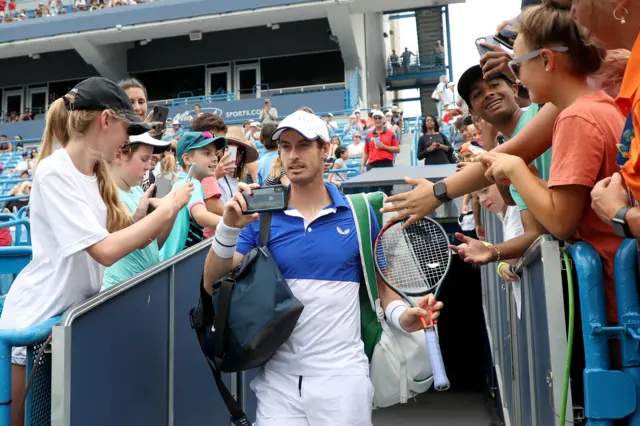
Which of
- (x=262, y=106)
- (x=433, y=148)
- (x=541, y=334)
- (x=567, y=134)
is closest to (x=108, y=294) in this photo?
(x=541, y=334)

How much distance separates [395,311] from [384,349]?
17cm

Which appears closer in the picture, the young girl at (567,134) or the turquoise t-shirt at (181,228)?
the young girl at (567,134)

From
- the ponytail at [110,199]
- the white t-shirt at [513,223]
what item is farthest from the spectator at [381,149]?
the ponytail at [110,199]

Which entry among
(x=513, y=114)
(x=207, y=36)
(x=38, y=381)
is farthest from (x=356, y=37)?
(x=38, y=381)

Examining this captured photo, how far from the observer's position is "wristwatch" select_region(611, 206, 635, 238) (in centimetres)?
149

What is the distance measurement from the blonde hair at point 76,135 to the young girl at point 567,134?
1.38 meters

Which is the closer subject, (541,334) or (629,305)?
(629,305)

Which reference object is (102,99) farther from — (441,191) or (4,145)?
(4,145)

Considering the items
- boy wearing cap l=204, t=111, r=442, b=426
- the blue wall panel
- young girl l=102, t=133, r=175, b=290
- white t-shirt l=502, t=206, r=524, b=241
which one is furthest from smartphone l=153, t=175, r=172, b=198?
the blue wall panel

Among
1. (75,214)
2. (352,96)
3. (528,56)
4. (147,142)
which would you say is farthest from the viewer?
(352,96)

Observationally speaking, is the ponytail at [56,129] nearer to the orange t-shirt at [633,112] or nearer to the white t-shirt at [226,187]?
the white t-shirt at [226,187]

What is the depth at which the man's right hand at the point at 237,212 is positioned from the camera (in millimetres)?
2346

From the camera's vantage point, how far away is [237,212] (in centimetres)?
236

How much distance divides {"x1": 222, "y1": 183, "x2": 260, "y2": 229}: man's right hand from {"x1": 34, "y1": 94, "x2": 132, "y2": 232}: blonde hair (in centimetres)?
41
